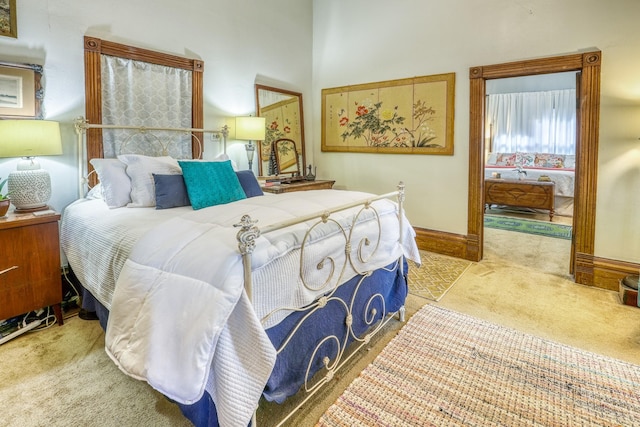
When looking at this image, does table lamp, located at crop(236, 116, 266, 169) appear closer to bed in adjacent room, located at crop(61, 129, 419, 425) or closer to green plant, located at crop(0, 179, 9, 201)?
bed in adjacent room, located at crop(61, 129, 419, 425)

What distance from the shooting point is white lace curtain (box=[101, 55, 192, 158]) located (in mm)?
2947

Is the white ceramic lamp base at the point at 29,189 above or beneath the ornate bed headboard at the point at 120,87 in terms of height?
beneath

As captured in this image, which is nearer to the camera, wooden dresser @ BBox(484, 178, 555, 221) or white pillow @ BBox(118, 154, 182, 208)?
white pillow @ BBox(118, 154, 182, 208)

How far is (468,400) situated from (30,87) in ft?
11.2

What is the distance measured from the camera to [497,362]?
2.03 meters

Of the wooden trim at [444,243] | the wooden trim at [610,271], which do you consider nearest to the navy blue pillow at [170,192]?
the wooden trim at [444,243]

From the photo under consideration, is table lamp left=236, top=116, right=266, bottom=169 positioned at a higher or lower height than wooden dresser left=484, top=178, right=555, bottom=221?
higher

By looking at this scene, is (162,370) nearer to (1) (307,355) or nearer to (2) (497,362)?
(1) (307,355)

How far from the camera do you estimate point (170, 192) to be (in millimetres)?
2465

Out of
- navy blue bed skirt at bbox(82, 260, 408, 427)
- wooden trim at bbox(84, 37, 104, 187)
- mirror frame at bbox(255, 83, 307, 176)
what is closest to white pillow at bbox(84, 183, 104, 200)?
wooden trim at bbox(84, 37, 104, 187)

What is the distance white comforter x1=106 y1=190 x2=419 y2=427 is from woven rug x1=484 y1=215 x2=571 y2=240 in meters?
4.54

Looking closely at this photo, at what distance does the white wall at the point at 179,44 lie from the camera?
2611 millimetres

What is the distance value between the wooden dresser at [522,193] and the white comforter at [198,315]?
5320 millimetres

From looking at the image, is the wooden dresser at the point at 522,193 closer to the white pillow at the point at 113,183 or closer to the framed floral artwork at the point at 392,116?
the framed floral artwork at the point at 392,116
